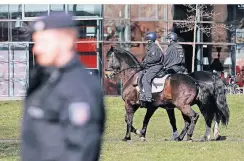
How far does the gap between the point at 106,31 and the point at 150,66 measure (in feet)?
76.9

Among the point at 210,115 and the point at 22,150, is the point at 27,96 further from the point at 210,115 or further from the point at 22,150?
the point at 210,115

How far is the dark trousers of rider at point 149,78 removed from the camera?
18.4 meters

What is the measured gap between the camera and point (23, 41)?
42281 millimetres

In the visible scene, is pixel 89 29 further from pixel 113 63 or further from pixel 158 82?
pixel 158 82

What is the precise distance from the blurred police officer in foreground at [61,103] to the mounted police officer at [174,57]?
1386 cm

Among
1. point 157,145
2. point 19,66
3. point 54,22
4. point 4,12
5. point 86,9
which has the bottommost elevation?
point 157,145

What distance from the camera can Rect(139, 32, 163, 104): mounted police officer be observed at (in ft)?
59.8

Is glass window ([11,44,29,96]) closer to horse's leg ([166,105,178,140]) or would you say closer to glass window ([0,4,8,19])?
glass window ([0,4,8,19])

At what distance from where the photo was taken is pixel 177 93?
18688 millimetres

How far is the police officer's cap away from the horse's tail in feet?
46.6

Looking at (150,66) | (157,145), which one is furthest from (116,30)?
(157,145)

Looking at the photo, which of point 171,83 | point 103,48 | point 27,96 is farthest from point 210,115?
point 103,48

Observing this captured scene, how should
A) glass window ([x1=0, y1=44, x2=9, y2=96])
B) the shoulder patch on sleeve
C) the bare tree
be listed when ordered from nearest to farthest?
1. the shoulder patch on sleeve
2. the bare tree
3. glass window ([x1=0, y1=44, x2=9, y2=96])

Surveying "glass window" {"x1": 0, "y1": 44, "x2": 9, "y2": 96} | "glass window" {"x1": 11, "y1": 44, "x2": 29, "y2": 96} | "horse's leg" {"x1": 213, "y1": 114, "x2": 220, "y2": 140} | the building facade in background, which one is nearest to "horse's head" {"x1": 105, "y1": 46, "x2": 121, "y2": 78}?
"horse's leg" {"x1": 213, "y1": 114, "x2": 220, "y2": 140}
